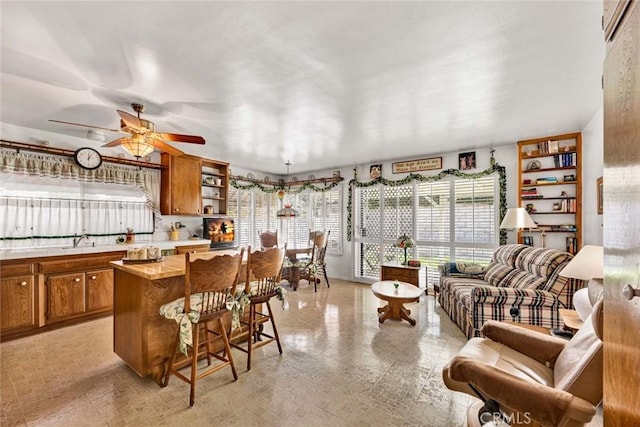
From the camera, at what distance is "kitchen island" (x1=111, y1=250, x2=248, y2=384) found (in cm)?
231

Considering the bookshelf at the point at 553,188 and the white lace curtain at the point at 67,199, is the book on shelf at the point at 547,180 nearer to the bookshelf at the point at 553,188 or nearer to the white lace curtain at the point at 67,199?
the bookshelf at the point at 553,188

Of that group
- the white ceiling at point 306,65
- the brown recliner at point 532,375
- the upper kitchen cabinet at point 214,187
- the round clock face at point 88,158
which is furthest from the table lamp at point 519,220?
the round clock face at point 88,158

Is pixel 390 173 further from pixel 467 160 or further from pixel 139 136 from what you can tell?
pixel 139 136

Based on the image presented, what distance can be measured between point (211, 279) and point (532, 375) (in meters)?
2.19

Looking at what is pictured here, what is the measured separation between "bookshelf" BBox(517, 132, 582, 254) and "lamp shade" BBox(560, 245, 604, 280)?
6.53ft

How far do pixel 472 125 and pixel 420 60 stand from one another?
1.94 m

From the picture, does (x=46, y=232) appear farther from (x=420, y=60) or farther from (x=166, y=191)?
(x=420, y=60)

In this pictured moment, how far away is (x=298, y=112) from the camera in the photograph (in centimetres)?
319

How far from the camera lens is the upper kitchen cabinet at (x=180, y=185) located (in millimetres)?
4875

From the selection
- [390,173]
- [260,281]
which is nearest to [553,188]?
[390,173]

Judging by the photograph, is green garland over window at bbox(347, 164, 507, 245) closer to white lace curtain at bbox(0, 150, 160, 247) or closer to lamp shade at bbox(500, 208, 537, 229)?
lamp shade at bbox(500, 208, 537, 229)

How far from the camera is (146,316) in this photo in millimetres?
2305

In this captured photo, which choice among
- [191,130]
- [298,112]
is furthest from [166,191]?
[298,112]

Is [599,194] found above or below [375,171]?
below
